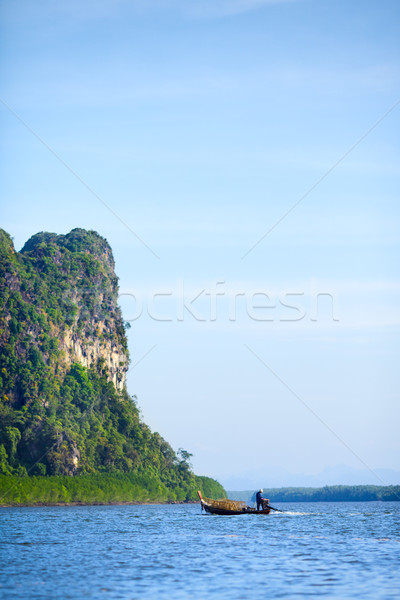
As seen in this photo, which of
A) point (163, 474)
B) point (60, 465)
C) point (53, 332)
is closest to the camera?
point (60, 465)

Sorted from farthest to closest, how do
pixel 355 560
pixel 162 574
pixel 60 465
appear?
pixel 60 465 < pixel 355 560 < pixel 162 574

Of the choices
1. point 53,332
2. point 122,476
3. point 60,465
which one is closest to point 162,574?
point 60,465

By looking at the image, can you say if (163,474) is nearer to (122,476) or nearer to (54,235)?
(122,476)

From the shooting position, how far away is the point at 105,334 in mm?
171500

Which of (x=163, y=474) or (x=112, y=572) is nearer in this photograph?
(x=112, y=572)

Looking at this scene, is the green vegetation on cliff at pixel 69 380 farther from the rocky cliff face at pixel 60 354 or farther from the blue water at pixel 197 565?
the blue water at pixel 197 565

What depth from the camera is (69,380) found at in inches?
5832

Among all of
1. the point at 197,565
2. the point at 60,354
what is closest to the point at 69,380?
the point at 60,354

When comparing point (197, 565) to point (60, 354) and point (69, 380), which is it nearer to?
point (69, 380)

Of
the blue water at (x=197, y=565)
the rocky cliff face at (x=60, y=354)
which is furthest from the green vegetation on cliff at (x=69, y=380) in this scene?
the blue water at (x=197, y=565)

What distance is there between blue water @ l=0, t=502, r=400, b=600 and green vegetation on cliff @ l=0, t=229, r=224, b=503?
206 feet

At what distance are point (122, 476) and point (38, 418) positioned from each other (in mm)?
20487

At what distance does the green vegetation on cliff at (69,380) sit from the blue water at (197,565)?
206 feet

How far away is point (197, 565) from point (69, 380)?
118 meters
